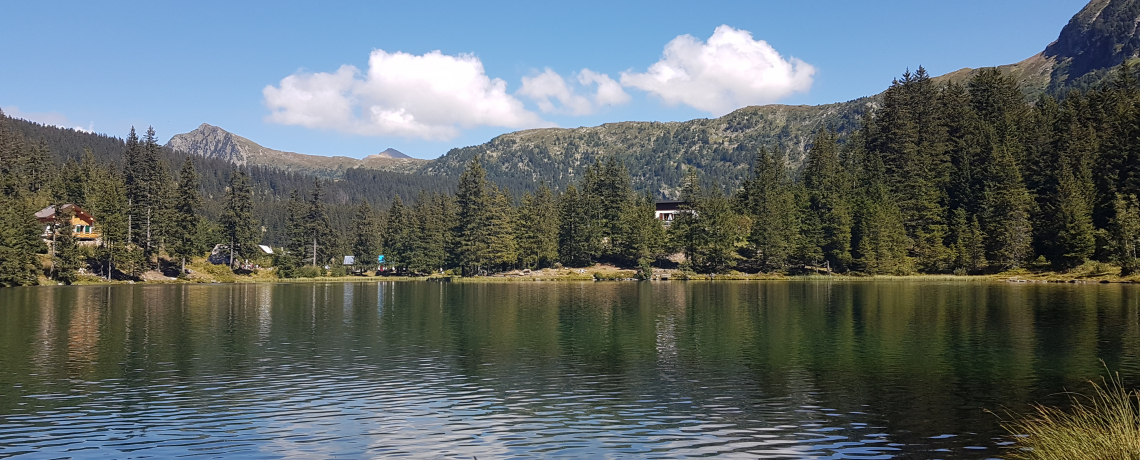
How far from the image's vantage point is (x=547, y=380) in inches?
1330

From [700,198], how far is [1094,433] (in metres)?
142

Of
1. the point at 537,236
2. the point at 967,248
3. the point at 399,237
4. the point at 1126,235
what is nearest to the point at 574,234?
the point at 537,236

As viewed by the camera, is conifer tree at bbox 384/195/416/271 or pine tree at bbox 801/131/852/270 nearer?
pine tree at bbox 801/131/852/270

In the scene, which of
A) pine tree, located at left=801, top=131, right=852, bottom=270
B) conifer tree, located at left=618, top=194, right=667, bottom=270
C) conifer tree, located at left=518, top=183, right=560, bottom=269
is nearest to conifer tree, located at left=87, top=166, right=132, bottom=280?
conifer tree, located at left=518, top=183, right=560, bottom=269

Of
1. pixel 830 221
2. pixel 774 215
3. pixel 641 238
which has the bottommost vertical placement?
pixel 641 238

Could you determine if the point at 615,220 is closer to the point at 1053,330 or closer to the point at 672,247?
the point at 672,247

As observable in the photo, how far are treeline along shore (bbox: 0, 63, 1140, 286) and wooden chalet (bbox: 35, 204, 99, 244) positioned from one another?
1.82 metres

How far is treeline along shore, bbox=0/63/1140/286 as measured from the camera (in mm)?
121938

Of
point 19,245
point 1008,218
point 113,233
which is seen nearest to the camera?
point 19,245

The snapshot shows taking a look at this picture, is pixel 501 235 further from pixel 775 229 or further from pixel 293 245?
pixel 775 229

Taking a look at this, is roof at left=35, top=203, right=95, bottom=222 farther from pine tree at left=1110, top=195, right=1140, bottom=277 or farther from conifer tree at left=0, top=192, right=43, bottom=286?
pine tree at left=1110, top=195, right=1140, bottom=277

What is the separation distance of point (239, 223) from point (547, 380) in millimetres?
142808

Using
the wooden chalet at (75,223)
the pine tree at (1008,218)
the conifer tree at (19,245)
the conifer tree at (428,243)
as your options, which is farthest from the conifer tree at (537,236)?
the conifer tree at (19,245)

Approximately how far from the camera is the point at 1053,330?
49.4m
